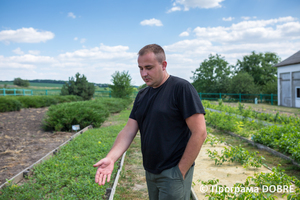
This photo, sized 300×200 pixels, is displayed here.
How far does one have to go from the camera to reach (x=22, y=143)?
8117 mm

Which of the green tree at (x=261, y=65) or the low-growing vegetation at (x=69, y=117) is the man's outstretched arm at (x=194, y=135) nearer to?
the low-growing vegetation at (x=69, y=117)

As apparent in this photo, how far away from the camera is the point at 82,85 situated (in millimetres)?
24688

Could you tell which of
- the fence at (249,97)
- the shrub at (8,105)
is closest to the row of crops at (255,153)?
the shrub at (8,105)

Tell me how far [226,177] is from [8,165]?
16.3 feet

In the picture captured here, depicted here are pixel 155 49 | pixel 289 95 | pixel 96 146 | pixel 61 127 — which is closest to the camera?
pixel 155 49

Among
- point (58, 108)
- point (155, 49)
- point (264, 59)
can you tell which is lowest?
point (58, 108)

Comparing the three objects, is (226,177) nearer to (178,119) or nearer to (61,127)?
(178,119)

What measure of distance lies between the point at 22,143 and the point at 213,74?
123ft

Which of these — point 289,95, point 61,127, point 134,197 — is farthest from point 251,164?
point 289,95

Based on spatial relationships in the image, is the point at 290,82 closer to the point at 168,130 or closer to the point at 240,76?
the point at 240,76

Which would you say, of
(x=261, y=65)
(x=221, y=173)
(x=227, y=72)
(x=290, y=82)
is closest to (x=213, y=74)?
(x=227, y=72)

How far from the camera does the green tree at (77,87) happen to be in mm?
24531

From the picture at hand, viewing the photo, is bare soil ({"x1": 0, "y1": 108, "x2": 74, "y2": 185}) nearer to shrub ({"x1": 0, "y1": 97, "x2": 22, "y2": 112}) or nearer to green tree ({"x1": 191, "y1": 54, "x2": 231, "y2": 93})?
shrub ({"x1": 0, "y1": 97, "x2": 22, "y2": 112})

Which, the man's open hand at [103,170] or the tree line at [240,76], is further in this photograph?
the tree line at [240,76]
